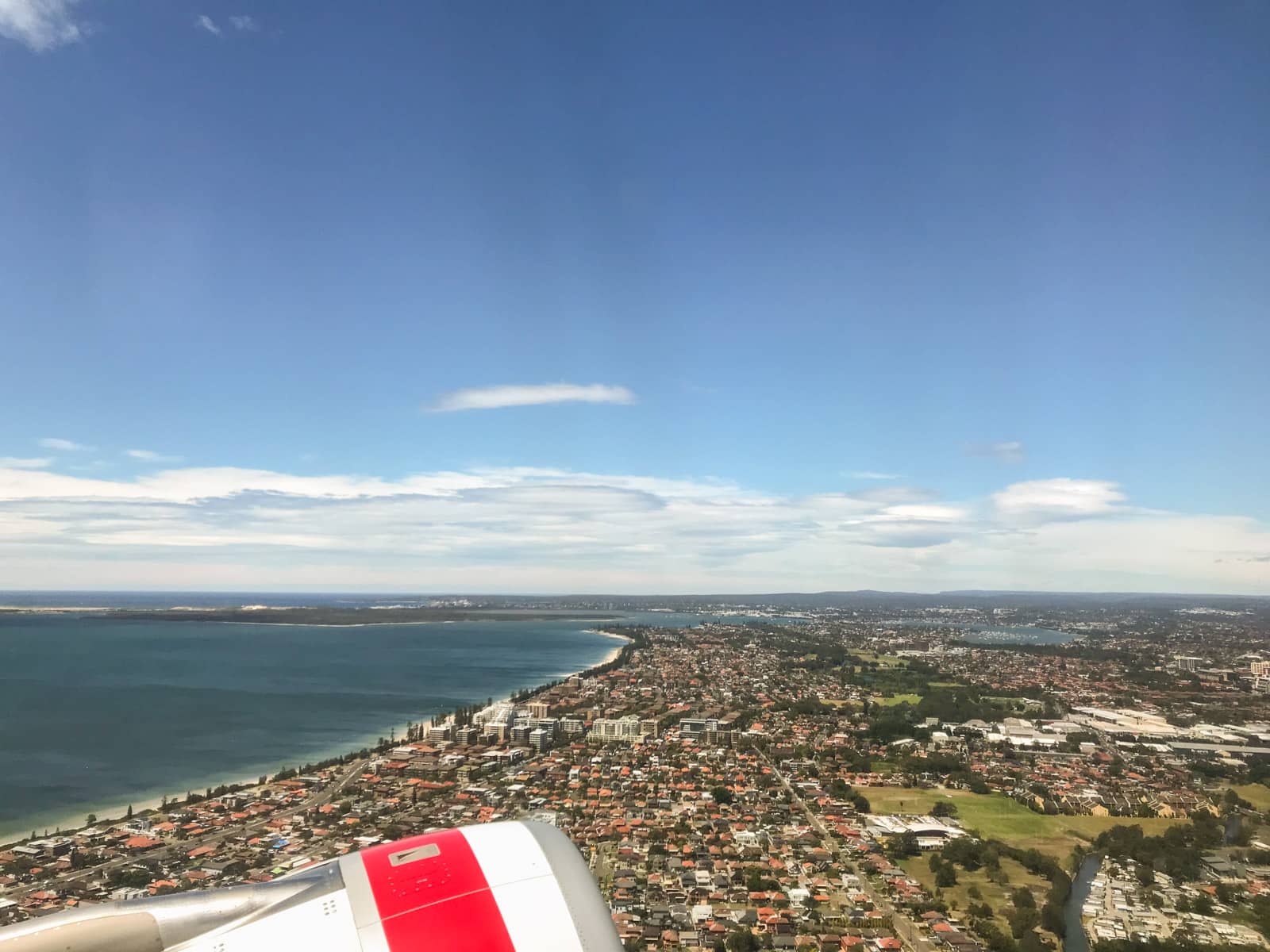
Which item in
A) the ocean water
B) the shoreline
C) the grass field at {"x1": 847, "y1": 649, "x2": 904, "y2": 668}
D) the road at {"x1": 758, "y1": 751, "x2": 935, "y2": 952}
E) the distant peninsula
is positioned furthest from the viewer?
the distant peninsula

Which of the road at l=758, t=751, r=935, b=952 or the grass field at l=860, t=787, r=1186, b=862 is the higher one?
the road at l=758, t=751, r=935, b=952

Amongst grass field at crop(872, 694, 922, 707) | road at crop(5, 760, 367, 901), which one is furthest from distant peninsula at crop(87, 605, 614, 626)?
road at crop(5, 760, 367, 901)

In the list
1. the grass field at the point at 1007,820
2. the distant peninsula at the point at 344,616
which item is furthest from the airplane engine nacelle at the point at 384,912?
the distant peninsula at the point at 344,616

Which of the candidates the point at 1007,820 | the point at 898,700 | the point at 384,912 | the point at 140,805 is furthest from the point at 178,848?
the point at 898,700

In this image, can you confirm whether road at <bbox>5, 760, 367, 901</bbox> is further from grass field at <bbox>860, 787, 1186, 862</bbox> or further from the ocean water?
grass field at <bbox>860, 787, 1186, 862</bbox>

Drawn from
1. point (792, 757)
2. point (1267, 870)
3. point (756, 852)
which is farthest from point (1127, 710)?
point (756, 852)

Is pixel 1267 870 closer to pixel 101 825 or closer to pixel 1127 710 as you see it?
pixel 1127 710
